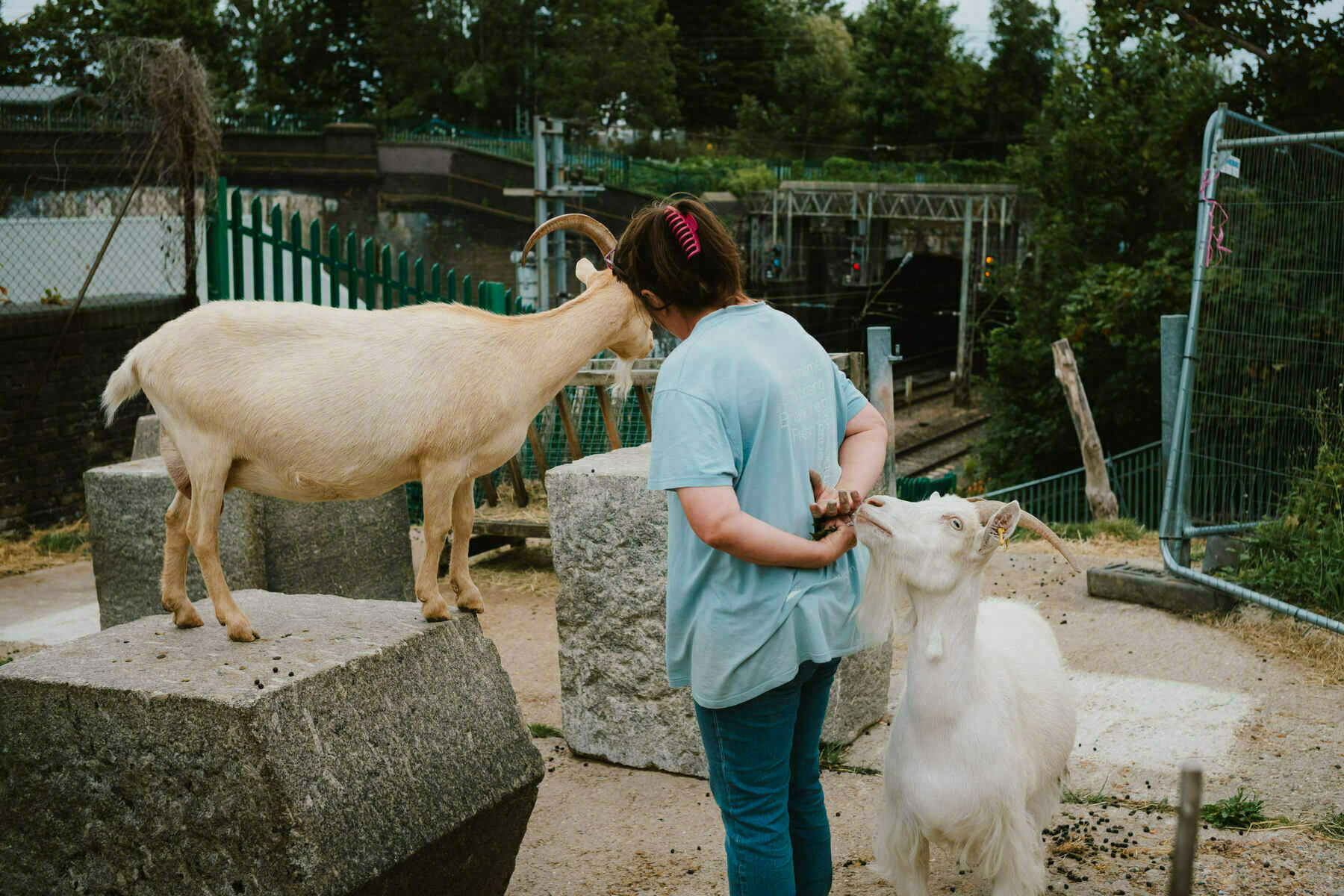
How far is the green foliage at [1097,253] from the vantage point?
50.5ft

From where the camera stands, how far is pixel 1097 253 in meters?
17.3

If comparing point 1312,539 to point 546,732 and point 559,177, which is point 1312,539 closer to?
point 546,732

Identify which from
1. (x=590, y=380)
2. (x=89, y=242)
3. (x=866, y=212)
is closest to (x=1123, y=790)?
(x=590, y=380)

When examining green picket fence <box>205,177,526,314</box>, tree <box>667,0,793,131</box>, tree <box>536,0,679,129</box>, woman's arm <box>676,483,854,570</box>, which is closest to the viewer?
woman's arm <box>676,483,854,570</box>

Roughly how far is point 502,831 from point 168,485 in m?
3.20

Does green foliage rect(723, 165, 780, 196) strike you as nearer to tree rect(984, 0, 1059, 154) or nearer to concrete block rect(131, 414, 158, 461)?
tree rect(984, 0, 1059, 154)

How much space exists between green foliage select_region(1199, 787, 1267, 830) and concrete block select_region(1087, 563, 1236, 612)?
2522 mm

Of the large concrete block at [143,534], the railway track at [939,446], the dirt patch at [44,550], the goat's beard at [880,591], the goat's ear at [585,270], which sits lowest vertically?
the railway track at [939,446]

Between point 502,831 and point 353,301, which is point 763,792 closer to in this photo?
point 502,831

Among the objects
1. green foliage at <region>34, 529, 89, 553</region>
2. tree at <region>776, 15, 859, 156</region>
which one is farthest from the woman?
tree at <region>776, 15, 859, 156</region>

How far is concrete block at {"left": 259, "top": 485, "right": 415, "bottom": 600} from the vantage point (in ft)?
19.5

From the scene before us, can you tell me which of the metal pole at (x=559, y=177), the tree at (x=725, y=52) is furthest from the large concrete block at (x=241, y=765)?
the tree at (x=725, y=52)

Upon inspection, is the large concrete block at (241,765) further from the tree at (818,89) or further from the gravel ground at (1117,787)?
the tree at (818,89)

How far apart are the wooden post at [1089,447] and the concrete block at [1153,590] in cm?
335
